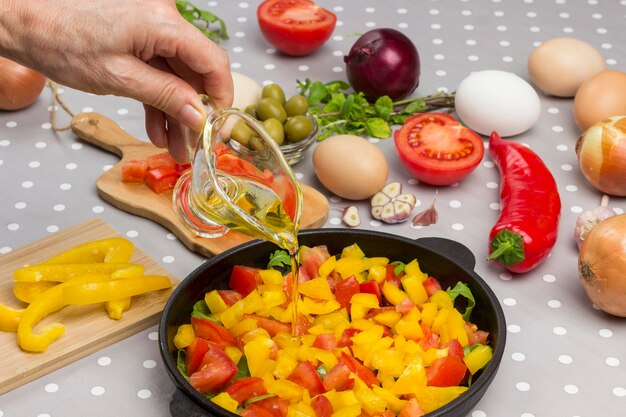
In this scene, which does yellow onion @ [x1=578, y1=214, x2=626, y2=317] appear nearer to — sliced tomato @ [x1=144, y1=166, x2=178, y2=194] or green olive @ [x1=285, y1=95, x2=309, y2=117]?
green olive @ [x1=285, y1=95, x2=309, y2=117]

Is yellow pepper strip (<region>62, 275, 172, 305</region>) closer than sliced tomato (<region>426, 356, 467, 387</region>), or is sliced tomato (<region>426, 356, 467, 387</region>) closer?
sliced tomato (<region>426, 356, 467, 387</region>)

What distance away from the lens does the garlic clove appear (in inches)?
78.1

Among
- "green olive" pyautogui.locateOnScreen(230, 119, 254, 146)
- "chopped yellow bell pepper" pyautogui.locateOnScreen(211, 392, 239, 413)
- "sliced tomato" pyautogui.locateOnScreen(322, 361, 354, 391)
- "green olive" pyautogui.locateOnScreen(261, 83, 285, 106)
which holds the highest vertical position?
"green olive" pyautogui.locateOnScreen(230, 119, 254, 146)

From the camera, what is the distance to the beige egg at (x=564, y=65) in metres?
2.33

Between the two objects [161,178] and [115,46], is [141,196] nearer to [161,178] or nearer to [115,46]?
[161,178]

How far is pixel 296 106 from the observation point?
2152 millimetres

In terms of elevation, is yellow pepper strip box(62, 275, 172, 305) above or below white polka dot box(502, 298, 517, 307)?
above

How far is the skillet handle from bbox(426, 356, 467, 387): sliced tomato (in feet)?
0.92

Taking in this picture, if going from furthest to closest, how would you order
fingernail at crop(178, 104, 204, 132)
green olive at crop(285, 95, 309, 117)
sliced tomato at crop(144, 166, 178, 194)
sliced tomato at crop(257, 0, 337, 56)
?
sliced tomato at crop(257, 0, 337, 56) < green olive at crop(285, 95, 309, 117) < sliced tomato at crop(144, 166, 178, 194) < fingernail at crop(178, 104, 204, 132)

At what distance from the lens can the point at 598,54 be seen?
93.0 inches

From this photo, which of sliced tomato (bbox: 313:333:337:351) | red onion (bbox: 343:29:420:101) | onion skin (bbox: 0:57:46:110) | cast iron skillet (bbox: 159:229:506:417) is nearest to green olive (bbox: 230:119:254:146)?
cast iron skillet (bbox: 159:229:506:417)

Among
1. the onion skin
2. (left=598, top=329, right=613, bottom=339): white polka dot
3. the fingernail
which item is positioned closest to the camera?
the fingernail

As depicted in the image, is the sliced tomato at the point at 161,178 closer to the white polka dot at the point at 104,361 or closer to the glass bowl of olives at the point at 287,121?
the glass bowl of olives at the point at 287,121

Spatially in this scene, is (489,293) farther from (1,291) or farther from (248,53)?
(248,53)
